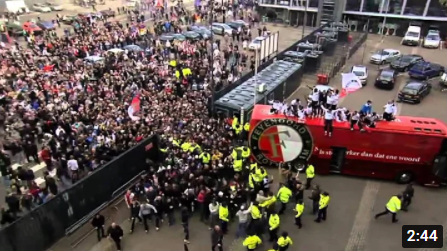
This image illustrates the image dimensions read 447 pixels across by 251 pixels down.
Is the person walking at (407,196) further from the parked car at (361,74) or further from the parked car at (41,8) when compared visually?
the parked car at (41,8)

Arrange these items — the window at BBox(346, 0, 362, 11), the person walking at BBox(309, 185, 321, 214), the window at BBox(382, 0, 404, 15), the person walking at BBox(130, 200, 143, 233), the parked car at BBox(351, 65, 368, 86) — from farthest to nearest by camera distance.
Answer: the window at BBox(346, 0, 362, 11)
the window at BBox(382, 0, 404, 15)
the parked car at BBox(351, 65, 368, 86)
the person walking at BBox(309, 185, 321, 214)
the person walking at BBox(130, 200, 143, 233)

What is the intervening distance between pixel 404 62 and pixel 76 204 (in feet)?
91.5

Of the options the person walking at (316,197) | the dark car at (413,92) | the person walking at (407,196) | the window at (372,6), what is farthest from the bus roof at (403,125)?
the window at (372,6)

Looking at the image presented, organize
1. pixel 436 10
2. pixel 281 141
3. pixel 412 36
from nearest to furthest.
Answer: pixel 281 141
pixel 412 36
pixel 436 10

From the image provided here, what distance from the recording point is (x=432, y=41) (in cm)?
3947

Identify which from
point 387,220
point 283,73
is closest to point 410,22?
point 283,73

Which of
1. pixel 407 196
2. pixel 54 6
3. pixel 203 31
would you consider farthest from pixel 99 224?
pixel 54 6

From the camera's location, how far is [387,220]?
1549cm

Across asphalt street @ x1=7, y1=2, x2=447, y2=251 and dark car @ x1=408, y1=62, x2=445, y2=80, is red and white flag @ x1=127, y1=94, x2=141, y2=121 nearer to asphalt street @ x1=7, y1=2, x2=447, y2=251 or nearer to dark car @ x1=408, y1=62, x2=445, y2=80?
asphalt street @ x1=7, y1=2, x2=447, y2=251

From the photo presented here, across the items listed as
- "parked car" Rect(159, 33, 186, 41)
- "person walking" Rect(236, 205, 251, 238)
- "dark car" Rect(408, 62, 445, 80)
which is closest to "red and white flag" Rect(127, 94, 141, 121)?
"person walking" Rect(236, 205, 251, 238)

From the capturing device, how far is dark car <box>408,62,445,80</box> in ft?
99.2

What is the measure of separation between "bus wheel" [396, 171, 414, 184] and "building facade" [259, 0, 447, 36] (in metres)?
26.5
